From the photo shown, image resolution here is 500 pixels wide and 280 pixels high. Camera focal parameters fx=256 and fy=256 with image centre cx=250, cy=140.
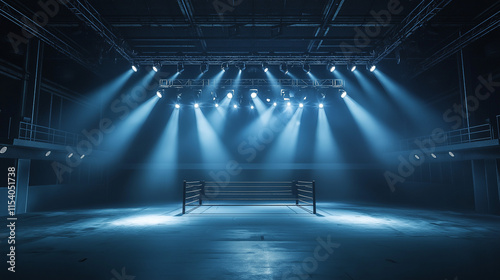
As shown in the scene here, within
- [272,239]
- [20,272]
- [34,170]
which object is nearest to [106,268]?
[20,272]

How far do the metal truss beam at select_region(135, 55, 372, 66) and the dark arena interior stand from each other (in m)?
0.05

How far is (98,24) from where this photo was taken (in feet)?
29.4

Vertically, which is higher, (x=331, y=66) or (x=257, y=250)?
(x=331, y=66)

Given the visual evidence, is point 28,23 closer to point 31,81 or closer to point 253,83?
point 31,81

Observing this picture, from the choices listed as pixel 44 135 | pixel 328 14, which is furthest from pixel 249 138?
pixel 44 135

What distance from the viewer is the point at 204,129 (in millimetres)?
15672

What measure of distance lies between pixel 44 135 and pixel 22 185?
2515 mm

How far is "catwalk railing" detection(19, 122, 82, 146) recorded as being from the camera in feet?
30.6

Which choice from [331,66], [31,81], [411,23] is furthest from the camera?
[331,66]

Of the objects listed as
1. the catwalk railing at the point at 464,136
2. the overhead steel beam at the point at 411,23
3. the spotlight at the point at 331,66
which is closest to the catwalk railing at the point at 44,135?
the spotlight at the point at 331,66

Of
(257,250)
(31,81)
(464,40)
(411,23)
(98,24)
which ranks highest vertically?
(98,24)

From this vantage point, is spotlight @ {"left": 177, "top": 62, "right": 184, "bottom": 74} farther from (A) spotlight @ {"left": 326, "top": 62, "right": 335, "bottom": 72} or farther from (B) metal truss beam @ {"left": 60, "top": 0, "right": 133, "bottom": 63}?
(A) spotlight @ {"left": 326, "top": 62, "right": 335, "bottom": 72}

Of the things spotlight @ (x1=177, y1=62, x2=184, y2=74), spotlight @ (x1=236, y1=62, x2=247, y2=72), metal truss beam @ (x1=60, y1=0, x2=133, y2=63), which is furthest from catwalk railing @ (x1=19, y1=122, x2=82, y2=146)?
spotlight @ (x1=236, y1=62, x2=247, y2=72)

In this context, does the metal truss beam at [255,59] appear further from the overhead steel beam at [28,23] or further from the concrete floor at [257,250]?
the concrete floor at [257,250]
